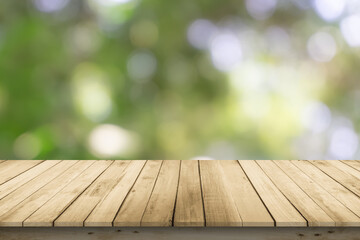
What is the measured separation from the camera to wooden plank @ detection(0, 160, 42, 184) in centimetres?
242

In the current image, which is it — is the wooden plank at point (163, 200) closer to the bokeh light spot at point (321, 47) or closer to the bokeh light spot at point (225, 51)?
the bokeh light spot at point (225, 51)

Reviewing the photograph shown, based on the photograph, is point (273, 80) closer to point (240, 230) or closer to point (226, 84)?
point (226, 84)

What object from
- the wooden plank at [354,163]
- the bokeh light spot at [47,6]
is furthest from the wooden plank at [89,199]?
the wooden plank at [354,163]

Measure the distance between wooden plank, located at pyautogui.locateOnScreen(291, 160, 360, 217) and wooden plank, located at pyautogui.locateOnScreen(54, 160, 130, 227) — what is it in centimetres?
96

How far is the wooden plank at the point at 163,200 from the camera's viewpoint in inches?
64.4

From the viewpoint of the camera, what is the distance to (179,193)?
202cm

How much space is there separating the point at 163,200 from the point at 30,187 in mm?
646

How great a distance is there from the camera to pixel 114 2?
2953mm

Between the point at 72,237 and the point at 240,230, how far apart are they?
0.56 metres

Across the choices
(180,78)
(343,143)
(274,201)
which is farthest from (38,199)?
(343,143)

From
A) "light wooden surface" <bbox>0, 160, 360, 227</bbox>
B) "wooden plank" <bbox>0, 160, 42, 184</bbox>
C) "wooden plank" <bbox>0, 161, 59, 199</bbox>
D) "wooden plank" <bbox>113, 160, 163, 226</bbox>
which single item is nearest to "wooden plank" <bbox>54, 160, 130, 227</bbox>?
"light wooden surface" <bbox>0, 160, 360, 227</bbox>

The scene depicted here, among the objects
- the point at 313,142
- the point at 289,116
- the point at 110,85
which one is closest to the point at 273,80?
the point at 289,116

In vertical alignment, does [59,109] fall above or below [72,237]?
above

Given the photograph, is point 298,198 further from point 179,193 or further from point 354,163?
point 354,163
